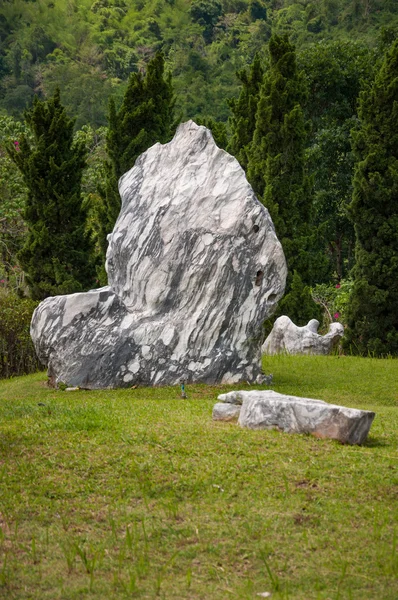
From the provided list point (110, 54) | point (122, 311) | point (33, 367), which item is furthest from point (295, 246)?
point (110, 54)

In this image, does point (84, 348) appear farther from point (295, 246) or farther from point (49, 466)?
point (295, 246)

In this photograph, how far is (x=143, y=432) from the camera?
294 inches

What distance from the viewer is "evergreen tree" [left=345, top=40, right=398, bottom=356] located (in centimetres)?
1812

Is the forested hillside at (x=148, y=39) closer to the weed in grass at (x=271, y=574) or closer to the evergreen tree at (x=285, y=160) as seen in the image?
the evergreen tree at (x=285, y=160)

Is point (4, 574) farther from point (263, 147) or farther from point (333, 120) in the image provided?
point (333, 120)

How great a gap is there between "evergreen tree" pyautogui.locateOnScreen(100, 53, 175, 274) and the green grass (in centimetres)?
1246

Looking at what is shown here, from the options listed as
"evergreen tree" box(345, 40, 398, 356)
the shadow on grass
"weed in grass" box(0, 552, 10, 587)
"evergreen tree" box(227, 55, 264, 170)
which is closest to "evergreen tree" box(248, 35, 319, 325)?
"evergreen tree" box(227, 55, 264, 170)

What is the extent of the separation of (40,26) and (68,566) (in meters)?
60.7

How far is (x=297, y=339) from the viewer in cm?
1753

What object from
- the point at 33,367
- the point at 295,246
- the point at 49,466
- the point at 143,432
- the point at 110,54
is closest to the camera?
the point at 49,466

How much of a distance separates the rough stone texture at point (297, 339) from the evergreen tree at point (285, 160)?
2166 mm

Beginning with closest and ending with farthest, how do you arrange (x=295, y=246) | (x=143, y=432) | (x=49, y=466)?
(x=49, y=466), (x=143, y=432), (x=295, y=246)

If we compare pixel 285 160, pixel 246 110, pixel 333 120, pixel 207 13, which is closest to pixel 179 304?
pixel 285 160

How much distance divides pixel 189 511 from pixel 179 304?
23.2ft
